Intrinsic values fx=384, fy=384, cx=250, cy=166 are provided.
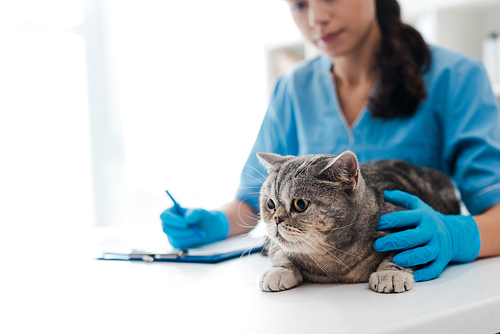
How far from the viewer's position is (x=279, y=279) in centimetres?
68

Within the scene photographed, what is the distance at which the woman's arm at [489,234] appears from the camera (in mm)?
804

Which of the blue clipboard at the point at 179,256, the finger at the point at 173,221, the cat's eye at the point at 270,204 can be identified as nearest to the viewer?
the cat's eye at the point at 270,204

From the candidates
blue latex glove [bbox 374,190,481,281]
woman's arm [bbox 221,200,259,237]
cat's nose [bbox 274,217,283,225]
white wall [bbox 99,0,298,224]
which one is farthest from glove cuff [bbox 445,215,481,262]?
white wall [bbox 99,0,298,224]

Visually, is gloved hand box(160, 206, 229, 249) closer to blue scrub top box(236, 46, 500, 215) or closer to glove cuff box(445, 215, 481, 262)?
blue scrub top box(236, 46, 500, 215)

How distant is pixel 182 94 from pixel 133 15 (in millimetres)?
749

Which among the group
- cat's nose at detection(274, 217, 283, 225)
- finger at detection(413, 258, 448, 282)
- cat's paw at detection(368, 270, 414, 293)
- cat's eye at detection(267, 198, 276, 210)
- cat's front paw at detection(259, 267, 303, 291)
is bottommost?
cat's front paw at detection(259, 267, 303, 291)

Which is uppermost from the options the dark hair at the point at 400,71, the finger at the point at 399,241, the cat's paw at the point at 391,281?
the dark hair at the point at 400,71

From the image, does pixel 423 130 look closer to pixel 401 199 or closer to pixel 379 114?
pixel 379 114

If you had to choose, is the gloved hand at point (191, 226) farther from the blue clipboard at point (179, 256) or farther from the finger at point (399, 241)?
the finger at point (399, 241)

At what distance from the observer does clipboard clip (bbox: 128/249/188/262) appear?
0.93 m

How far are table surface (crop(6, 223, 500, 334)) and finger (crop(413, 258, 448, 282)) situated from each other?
0.01 m

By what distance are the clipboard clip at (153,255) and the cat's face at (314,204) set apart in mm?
315

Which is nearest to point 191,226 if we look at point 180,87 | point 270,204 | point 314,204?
point 270,204

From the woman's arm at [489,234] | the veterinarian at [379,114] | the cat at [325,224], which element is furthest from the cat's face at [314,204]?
the woman's arm at [489,234]
